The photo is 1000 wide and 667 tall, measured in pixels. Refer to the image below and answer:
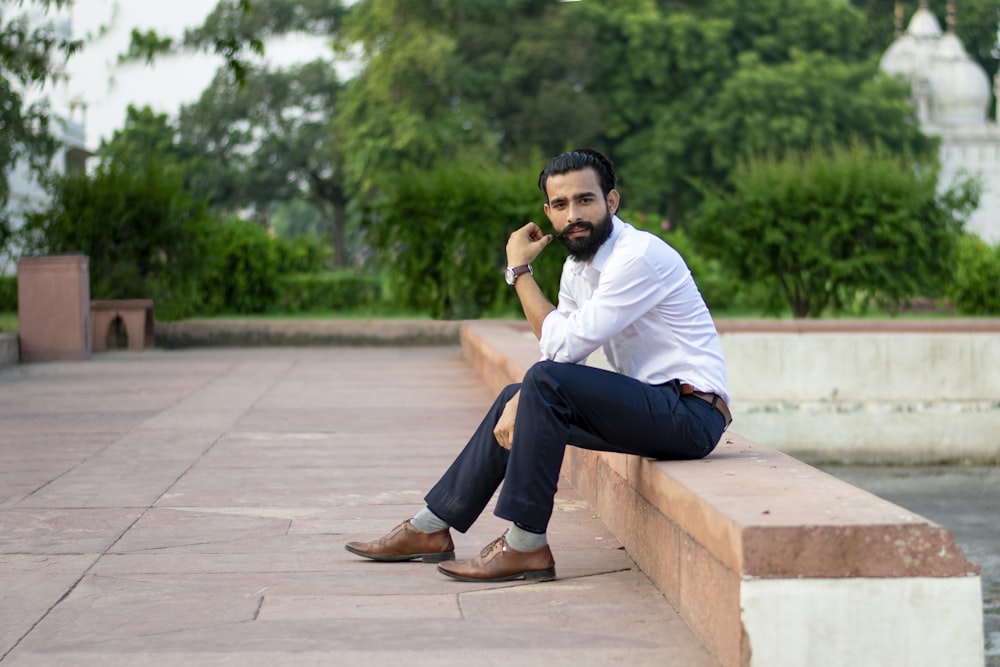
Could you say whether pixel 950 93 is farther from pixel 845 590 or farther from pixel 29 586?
pixel 845 590

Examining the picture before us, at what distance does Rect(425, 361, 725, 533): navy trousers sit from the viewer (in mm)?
4305

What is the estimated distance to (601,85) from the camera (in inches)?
1827

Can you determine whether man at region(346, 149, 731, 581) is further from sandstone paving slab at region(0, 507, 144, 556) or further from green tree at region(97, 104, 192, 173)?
green tree at region(97, 104, 192, 173)

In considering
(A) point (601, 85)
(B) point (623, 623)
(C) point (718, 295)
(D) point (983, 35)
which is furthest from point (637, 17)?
(B) point (623, 623)

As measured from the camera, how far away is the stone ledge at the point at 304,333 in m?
17.7

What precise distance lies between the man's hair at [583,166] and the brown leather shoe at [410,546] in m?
1.15

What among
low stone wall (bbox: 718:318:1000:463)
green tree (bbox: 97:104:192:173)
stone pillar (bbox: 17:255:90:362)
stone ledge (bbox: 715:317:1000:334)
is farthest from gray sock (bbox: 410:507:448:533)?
green tree (bbox: 97:104:192:173)

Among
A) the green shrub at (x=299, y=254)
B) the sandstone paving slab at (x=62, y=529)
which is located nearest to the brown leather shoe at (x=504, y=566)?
the sandstone paving slab at (x=62, y=529)

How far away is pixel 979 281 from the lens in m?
23.7

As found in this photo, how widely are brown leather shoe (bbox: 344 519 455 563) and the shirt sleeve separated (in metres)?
0.72

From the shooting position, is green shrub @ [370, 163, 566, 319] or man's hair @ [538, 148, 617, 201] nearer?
man's hair @ [538, 148, 617, 201]

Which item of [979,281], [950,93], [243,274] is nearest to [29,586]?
[243,274]

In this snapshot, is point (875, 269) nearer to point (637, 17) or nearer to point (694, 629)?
point (694, 629)

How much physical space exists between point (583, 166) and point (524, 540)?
1.19 m
